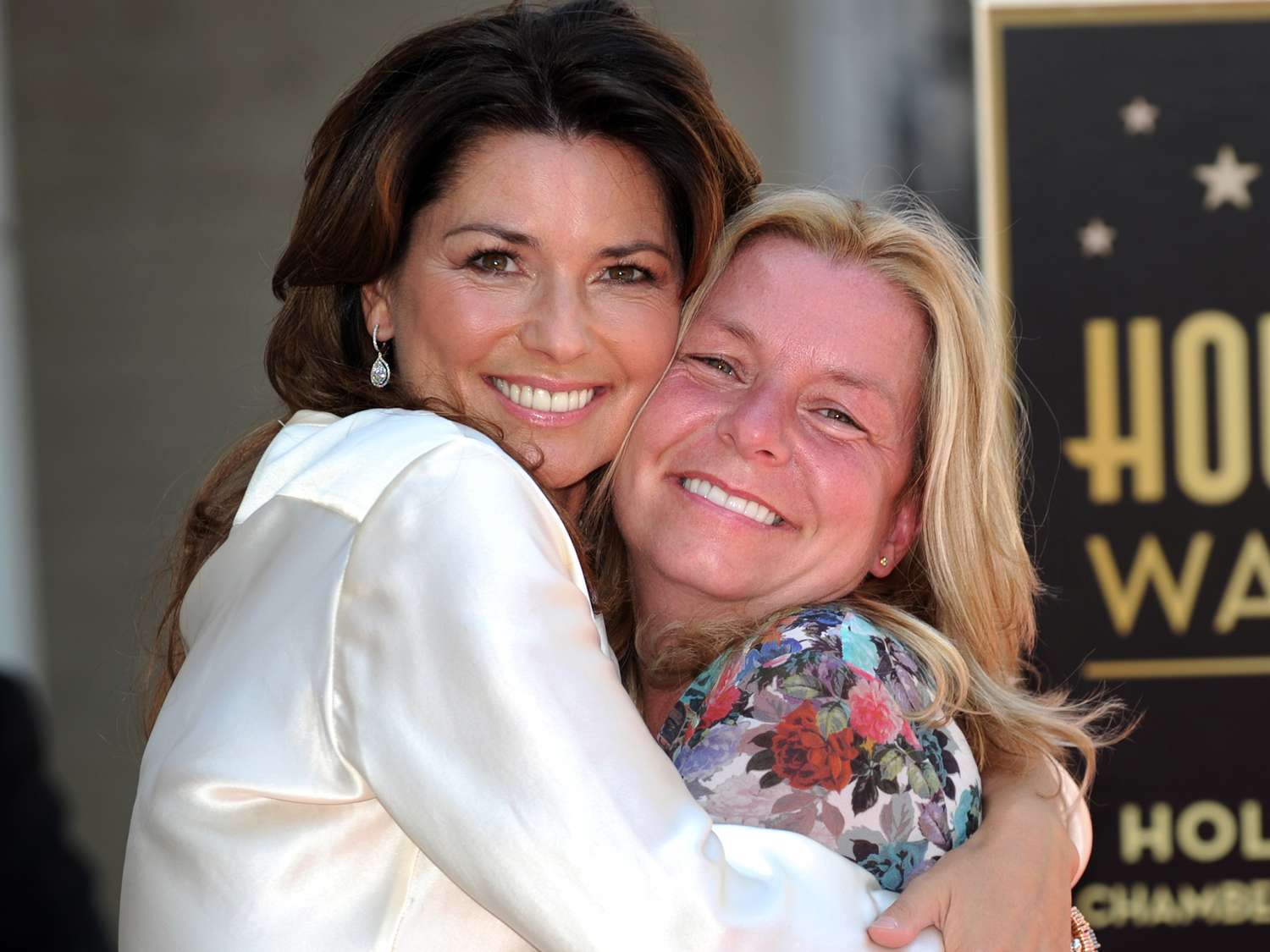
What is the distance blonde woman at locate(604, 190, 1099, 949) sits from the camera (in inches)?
87.7

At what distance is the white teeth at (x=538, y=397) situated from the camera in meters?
2.14

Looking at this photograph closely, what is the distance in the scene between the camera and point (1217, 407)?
3404mm

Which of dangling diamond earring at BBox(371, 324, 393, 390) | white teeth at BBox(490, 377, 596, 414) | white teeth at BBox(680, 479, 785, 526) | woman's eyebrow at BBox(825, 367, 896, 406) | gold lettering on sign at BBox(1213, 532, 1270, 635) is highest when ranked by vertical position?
dangling diamond earring at BBox(371, 324, 393, 390)

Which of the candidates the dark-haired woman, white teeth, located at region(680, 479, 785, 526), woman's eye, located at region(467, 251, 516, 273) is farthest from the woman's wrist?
woman's eye, located at region(467, 251, 516, 273)

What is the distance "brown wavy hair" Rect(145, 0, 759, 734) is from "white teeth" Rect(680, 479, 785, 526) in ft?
0.91

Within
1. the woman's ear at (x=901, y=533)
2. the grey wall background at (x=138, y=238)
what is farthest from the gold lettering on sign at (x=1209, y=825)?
the grey wall background at (x=138, y=238)

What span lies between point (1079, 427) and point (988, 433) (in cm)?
113

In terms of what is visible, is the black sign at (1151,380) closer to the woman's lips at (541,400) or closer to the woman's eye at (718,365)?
the woman's eye at (718,365)

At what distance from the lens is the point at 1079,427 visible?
Answer: 341 cm

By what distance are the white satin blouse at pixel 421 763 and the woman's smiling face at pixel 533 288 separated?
1.22 ft

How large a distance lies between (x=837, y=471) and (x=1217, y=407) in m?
1.46

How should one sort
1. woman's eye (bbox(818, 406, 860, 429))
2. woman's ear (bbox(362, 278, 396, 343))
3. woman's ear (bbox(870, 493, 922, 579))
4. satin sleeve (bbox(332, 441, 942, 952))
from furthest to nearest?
woman's ear (bbox(870, 493, 922, 579)) → woman's eye (bbox(818, 406, 860, 429)) → woman's ear (bbox(362, 278, 396, 343)) → satin sleeve (bbox(332, 441, 942, 952))

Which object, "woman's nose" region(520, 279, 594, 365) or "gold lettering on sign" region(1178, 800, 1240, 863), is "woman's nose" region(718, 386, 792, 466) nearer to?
"woman's nose" region(520, 279, 594, 365)

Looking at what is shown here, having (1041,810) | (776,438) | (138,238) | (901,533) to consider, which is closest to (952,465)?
(901,533)
